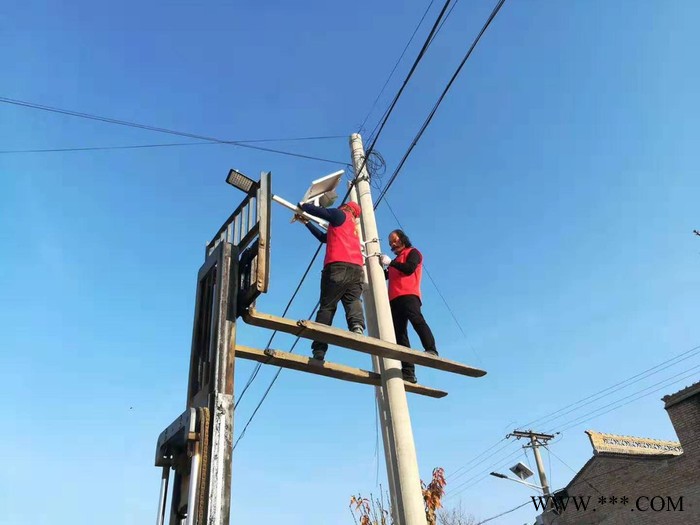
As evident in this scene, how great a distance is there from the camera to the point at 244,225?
5156mm

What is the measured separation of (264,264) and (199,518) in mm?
1875

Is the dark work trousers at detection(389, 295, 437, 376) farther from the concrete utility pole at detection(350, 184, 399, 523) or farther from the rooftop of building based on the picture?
the rooftop of building

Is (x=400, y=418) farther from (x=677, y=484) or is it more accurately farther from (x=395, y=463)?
(x=677, y=484)

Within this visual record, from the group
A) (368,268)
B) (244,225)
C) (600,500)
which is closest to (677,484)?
(600,500)

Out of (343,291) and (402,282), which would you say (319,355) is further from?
(402,282)

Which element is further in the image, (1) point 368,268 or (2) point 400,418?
(1) point 368,268

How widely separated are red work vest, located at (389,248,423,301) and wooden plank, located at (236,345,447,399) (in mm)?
1066

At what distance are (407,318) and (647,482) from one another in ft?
60.4

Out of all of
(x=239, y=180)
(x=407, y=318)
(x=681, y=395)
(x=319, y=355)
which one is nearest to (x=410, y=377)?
(x=407, y=318)

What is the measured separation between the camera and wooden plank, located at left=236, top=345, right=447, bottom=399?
4727 millimetres

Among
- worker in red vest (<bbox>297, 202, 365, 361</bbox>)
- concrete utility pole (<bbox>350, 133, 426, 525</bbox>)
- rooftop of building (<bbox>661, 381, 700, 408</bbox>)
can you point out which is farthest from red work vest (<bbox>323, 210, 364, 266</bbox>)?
rooftop of building (<bbox>661, 381, 700, 408</bbox>)

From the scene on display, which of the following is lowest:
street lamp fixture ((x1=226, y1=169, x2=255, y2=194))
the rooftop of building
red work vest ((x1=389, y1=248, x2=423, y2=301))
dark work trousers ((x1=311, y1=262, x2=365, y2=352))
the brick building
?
dark work trousers ((x1=311, y1=262, x2=365, y2=352))

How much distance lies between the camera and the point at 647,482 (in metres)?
19.9

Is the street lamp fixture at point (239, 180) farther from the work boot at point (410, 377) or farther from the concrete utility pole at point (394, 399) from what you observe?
the work boot at point (410, 377)
